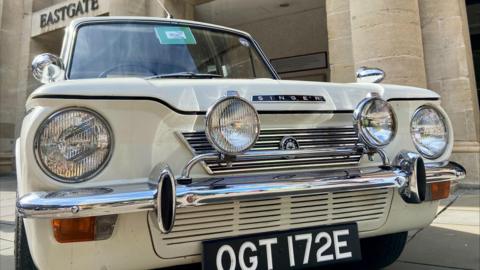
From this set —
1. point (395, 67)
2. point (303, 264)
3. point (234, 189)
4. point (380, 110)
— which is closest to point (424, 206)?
point (380, 110)

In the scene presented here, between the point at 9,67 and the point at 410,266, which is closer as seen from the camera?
the point at 410,266

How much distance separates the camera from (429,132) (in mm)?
2070

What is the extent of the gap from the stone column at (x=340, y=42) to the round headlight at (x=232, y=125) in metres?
4.73

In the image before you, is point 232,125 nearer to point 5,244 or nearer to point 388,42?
point 5,244

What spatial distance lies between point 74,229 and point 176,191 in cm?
37

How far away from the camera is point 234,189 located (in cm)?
145

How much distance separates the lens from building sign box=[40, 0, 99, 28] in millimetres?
9836

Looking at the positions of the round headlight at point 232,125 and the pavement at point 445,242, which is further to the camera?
the pavement at point 445,242

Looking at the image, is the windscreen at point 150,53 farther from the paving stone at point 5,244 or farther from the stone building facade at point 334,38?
the stone building facade at point 334,38

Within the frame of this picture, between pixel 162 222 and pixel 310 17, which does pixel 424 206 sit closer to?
pixel 162 222

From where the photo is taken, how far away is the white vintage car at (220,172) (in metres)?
1.37

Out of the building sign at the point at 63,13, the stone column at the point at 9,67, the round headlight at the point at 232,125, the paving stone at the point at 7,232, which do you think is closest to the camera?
the round headlight at the point at 232,125

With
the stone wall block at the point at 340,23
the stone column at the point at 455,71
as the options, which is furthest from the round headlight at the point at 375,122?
the stone wall block at the point at 340,23

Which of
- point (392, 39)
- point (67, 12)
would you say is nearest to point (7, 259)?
point (392, 39)
